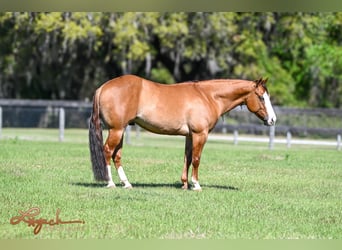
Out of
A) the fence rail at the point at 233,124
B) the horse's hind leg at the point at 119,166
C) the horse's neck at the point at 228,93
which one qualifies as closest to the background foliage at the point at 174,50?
the fence rail at the point at 233,124

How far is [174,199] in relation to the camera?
11031 mm

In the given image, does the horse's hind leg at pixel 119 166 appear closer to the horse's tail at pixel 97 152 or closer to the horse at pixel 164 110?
the horse at pixel 164 110

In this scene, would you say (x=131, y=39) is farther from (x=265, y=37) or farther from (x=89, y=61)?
(x=265, y=37)

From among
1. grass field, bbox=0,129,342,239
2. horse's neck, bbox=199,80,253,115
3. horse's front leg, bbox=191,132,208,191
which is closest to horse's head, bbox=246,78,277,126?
horse's neck, bbox=199,80,253,115

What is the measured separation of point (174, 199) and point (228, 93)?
2.43 m

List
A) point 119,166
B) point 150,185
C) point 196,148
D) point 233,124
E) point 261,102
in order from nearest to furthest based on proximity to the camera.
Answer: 1. point 119,166
2. point 196,148
3. point 261,102
4. point 150,185
5. point 233,124

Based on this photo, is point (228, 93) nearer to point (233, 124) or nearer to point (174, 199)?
point (174, 199)

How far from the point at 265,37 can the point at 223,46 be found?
132 inches

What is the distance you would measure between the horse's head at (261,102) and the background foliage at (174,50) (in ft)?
67.2

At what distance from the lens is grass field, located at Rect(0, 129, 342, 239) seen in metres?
8.65

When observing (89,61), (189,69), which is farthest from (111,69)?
(189,69)

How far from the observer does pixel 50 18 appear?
32.9m

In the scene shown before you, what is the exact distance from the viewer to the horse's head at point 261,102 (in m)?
12.6

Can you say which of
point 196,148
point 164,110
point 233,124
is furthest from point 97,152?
point 233,124
